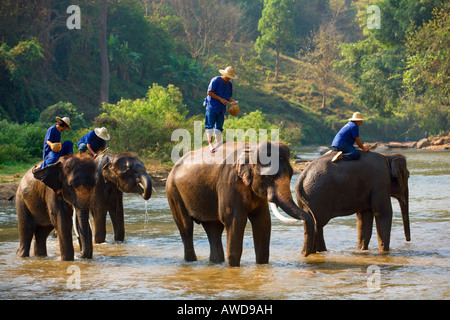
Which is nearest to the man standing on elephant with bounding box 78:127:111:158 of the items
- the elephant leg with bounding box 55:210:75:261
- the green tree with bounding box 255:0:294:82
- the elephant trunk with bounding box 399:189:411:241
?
the elephant leg with bounding box 55:210:75:261

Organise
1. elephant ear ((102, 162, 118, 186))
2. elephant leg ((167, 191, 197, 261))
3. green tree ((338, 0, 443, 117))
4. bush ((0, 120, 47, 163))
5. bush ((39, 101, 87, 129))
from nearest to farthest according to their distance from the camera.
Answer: elephant leg ((167, 191, 197, 261)), elephant ear ((102, 162, 118, 186)), bush ((0, 120, 47, 163)), bush ((39, 101, 87, 129)), green tree ((338, 0, 443, 117))

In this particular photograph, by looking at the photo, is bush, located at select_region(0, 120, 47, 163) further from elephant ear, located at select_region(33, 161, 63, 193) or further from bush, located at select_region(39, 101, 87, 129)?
elephant ear, located at select_region(33, 161, 63, 193)

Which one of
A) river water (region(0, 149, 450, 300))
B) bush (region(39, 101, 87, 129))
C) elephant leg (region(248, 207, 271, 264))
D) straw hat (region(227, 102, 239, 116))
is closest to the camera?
river water (region(0, 149, 450, 300))

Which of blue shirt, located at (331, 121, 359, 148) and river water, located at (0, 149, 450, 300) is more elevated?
blue shirt, located at (331, 121, 359, 148)

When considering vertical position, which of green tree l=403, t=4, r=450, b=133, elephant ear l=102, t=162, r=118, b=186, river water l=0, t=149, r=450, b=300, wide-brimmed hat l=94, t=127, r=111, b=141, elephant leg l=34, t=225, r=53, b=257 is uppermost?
green tree l=403, t=4, r=450, b=133

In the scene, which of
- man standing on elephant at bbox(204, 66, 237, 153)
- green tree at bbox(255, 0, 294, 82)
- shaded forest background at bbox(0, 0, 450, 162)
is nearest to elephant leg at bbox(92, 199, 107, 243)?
man standing on elephant at bbox(204, 66, 237, 153)

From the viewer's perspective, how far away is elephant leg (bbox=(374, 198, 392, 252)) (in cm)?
1115

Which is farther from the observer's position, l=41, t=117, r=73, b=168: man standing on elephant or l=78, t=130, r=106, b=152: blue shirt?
l=78, t=130, r=106, b=152: blue shirt

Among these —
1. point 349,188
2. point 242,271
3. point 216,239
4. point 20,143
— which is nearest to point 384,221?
point 349,188

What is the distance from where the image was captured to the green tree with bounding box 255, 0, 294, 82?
232ft

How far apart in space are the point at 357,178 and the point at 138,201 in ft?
33.2

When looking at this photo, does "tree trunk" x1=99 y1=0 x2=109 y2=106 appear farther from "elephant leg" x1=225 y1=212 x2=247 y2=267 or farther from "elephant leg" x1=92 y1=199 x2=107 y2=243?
"elephant leg" x1=225 y1=212 x2=247 y2=267
